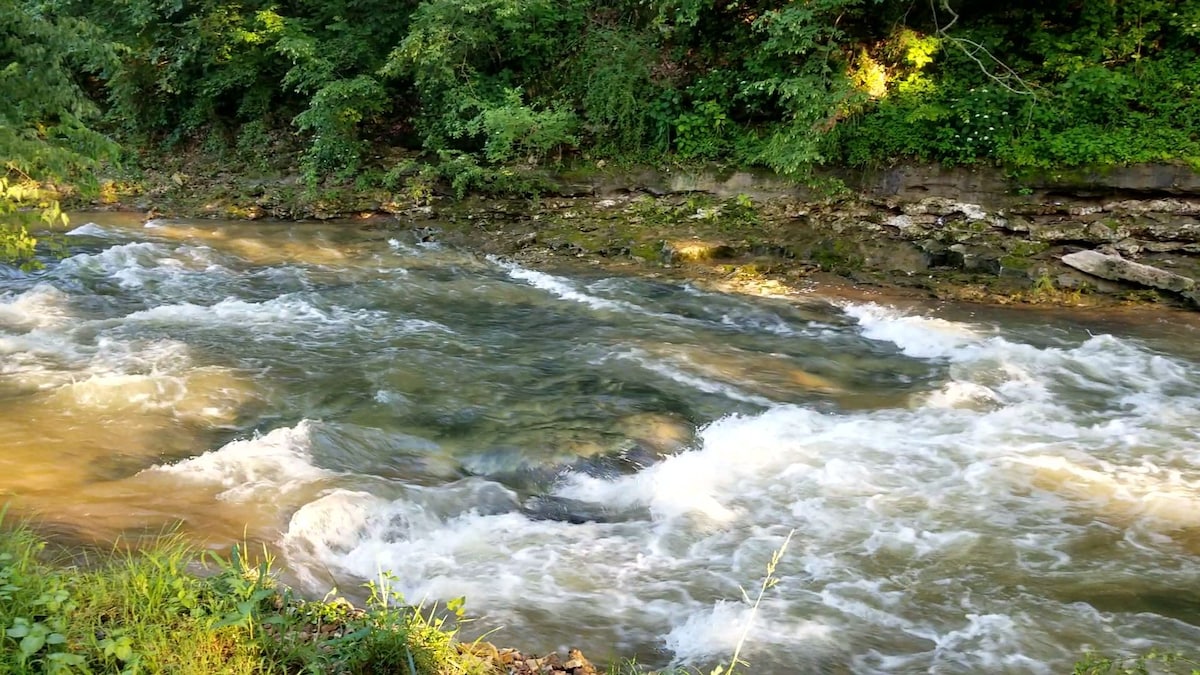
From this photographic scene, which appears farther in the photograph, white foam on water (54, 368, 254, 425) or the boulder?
the boulder

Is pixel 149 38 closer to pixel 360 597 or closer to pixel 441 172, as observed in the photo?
pixel 441 172

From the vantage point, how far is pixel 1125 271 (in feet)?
31.3

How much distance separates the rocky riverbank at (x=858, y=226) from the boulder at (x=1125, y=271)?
0.06 ft

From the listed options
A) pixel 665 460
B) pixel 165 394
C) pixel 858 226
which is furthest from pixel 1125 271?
pixel 165 394

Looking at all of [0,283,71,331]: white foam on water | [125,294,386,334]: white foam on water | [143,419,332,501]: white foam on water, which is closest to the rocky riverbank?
[125,294,386,334]: white foam on water

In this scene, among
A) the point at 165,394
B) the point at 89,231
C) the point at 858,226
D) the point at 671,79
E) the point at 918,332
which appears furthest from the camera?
the point at 671,79

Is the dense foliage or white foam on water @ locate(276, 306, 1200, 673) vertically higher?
the dense foliage

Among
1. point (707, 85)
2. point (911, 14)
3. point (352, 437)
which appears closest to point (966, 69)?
point (911, 14)

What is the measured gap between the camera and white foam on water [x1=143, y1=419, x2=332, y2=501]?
539 centimetres

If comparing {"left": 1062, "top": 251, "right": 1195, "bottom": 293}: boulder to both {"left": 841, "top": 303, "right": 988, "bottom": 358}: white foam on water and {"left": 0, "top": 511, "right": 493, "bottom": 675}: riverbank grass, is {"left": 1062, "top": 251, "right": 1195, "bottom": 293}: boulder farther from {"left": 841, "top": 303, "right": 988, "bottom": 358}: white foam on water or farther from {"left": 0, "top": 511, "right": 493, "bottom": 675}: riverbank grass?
{"left": 0, "top": 511, "right": 493, "bottom": 675}: riverbank grass

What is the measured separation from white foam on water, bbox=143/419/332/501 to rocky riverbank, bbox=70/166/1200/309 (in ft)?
21.2

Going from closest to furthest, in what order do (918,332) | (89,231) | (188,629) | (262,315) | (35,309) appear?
(188,629) → (918,332) → (35,309) → (262,315) → (89,231)

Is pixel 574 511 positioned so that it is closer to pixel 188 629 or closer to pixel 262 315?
pixel 188 629

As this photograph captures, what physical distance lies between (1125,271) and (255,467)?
9869 millimetres
